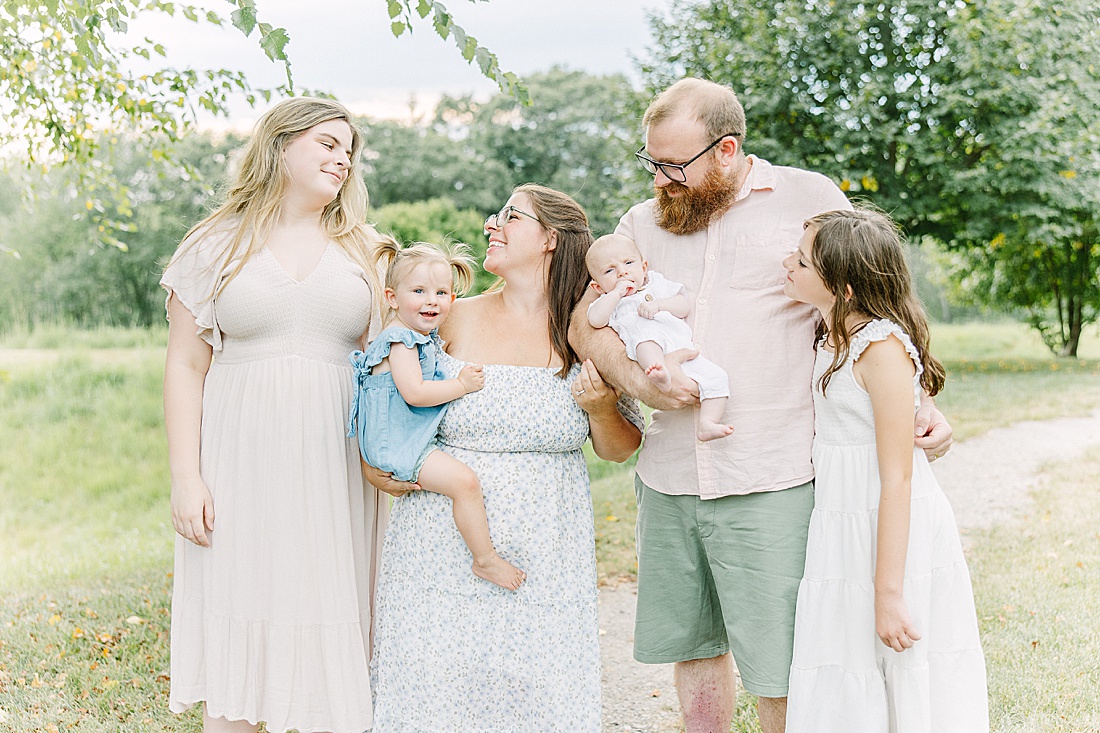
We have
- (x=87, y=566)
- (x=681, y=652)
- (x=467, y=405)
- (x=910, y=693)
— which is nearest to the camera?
(x=910, y=693)

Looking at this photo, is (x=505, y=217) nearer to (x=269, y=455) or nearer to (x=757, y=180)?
(x=757, y=180)

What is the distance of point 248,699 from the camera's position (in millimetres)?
2551

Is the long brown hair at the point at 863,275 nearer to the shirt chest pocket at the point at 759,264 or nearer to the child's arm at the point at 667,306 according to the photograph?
the shirt chest pocket at the point at 759,264

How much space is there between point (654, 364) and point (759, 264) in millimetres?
434

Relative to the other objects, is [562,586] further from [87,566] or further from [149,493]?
[149,493]

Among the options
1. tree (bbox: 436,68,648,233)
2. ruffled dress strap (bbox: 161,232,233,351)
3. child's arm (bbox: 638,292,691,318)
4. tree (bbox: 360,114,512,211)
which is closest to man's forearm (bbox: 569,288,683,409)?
child's arm (bbox: 638,292,691,318)

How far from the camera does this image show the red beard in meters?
2.56

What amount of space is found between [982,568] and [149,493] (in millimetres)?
10551

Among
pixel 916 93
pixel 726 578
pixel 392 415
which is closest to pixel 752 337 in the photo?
pixel 726 578

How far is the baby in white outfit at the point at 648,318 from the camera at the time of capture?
96.3 inches

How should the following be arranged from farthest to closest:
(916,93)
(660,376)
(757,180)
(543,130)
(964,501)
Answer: (543,130), (916,93), (964,501), (757,180), (660,376)

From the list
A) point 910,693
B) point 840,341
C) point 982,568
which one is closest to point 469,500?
point 840,341

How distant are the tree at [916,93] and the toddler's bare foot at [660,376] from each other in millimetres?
10318

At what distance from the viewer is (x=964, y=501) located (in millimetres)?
7586
